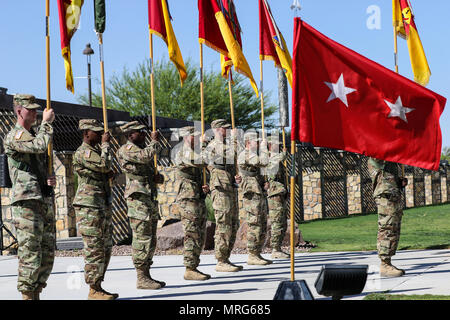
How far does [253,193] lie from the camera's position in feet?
36.1

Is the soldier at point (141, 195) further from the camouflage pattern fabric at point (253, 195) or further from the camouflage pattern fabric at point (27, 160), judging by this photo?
the camouflage pattern fabric at point (253, 195)

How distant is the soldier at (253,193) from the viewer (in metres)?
10.9

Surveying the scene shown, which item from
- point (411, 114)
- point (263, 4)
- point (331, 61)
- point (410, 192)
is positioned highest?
point (263, 4)

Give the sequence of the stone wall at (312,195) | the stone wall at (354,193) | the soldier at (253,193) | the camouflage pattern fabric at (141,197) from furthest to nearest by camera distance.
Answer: the stone wall at (354,193) < the stone wall at (312,195) < the soldier at (253,193) < the camouflage pattern fabric at (141,197)

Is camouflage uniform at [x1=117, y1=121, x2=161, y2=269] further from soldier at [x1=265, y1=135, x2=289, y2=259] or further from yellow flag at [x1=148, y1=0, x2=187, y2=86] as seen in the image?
soldier at [x1=265, y1=135, x2=289, y2=259]

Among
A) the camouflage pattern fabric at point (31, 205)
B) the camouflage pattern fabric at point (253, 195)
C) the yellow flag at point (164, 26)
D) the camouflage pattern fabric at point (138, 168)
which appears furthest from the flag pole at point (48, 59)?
the camouflage pattern fabric at point (253, 195)

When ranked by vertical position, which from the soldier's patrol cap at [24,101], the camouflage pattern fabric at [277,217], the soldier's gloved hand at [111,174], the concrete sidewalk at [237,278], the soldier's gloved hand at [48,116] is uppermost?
the soldier's patrol cap at [24,101]

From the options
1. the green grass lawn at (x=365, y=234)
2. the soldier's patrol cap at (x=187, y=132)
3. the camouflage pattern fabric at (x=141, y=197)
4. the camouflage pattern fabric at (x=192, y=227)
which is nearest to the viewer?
the camouflage pattern fabric at (x=141, y=197)

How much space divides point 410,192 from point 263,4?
24773mm

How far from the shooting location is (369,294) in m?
7.43

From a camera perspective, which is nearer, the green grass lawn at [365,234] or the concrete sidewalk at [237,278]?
the concrete sidewalk at [237,278]
